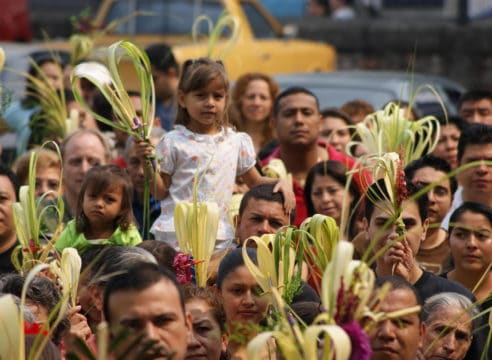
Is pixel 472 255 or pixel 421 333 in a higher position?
pixel 421 333

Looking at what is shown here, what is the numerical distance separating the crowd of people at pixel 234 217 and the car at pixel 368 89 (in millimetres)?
831

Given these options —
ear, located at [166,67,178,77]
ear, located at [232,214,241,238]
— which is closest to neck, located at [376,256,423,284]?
ear, located at [232,214,241,238]

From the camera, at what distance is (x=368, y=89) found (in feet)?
46.7

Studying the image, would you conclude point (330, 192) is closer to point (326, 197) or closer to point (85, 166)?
point (326, 197)

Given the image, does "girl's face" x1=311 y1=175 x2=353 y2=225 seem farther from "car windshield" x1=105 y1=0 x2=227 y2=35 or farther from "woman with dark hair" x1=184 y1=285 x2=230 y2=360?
"car windshield" x1=105 y1=0 x2=227 y2=35

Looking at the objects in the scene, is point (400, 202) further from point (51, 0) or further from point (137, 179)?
point (51, 0)

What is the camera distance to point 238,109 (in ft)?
41.5

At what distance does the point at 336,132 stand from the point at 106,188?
2715 mm

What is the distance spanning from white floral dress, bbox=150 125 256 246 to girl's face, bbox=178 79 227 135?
53mm

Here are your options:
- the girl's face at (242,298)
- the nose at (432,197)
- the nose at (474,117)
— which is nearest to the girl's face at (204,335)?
the girl's face at (242,298)

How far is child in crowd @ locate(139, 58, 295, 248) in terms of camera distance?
31.5ft

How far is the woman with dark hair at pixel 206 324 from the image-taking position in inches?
304

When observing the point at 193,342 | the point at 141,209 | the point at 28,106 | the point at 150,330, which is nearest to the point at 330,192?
the point at 141,209

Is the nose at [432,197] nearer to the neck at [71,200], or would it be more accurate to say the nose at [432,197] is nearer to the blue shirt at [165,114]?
the neck at [71,200]
